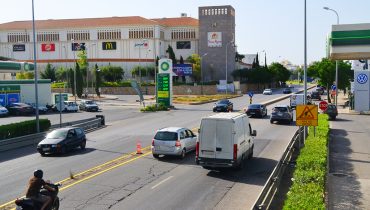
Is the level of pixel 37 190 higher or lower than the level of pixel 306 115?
lower

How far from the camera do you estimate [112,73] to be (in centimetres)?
10800

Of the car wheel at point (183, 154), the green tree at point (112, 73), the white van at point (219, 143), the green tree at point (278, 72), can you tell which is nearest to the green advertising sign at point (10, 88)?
the car wheel at point (183, 154)

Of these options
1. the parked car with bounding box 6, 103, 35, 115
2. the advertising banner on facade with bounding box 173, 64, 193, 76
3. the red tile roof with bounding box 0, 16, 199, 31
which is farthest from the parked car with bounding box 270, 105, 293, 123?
the red tile roof with bounding box 0, 16, 199, 31

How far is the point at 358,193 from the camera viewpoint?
1546cm

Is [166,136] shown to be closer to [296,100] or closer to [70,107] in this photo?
[296,100]

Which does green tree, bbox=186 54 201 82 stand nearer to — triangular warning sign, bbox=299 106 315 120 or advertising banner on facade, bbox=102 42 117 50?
advertising banner on facade, bbox=102 42 117 50

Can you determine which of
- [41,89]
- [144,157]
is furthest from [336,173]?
[41,89]

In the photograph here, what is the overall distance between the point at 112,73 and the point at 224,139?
92891 millimetres

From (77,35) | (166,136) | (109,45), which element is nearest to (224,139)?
(166,136)

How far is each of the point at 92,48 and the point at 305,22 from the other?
98.1 m

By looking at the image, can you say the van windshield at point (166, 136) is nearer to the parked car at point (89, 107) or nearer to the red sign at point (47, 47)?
the parked car at point (89, 107)

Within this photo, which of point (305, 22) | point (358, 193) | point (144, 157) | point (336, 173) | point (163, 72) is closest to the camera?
point (358, 193)

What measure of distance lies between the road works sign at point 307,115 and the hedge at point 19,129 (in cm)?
1682

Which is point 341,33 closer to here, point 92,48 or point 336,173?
point 336,173
